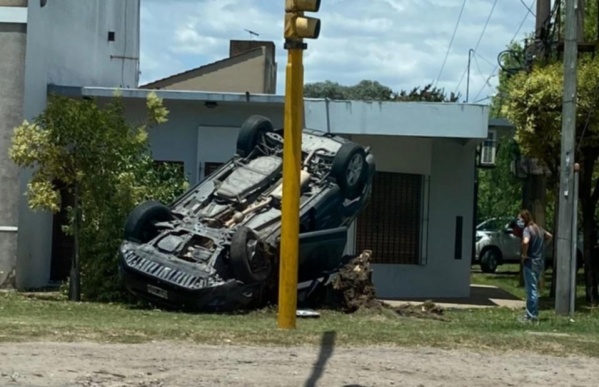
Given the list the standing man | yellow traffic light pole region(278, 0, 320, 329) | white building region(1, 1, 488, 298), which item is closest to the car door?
white building region(1, 1, 488, 298)

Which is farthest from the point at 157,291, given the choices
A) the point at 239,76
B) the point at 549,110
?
the point at 239,76

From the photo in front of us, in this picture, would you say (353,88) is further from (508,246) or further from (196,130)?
(196,130)

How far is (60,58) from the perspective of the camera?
2389 cm

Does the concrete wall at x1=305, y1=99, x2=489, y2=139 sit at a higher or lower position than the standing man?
higher

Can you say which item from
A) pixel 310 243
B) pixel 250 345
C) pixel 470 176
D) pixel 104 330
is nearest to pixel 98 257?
pixel 310 243

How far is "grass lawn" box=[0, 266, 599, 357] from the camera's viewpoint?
41.7 feet

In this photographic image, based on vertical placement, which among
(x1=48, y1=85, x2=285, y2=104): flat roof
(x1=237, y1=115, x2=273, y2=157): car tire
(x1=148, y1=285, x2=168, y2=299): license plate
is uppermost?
(x1=48, y1=85, x2=285, y2=104): flat roof

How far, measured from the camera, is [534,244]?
17312mm

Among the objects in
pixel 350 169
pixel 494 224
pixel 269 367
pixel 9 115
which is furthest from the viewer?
pixel 494 224

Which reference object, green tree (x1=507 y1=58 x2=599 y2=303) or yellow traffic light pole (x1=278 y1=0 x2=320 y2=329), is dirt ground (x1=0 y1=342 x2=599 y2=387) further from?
green tree (x1=507 y1=58 x2=599 y2=303)

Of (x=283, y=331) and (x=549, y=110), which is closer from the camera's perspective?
(x=283, y=331)

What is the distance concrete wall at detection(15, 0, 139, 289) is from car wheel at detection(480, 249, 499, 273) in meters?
14.3

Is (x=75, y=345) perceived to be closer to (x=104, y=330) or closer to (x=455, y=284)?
(x=104, y=330)

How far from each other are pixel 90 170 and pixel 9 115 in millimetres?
2907
